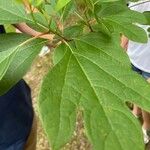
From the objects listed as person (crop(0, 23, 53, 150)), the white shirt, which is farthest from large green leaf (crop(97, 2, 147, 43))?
the white shirt

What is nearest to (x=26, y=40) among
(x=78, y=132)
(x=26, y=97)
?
(x=26, y=97)

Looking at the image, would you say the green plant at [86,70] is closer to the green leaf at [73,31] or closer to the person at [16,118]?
the green leaf at [73,31]

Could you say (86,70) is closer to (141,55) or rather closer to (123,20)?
(123,20)

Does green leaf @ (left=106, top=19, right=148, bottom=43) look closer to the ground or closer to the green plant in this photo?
the green plant

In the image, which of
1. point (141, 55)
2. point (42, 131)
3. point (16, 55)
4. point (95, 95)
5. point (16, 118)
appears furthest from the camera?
point (42, 131)

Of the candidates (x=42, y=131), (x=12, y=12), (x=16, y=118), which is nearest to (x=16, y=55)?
(x=12, y=12)

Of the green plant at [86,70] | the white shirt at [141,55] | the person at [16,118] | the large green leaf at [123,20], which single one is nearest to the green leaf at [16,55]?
the green plant at [86,70]
